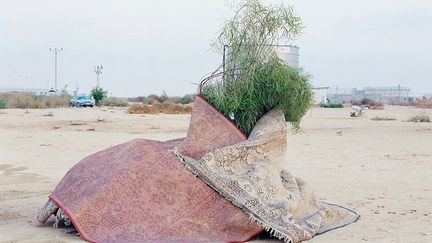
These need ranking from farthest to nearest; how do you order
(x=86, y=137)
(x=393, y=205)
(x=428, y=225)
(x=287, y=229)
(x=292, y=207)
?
(x=86, y=137), (x=393, y=205), (x=428, y=225), (x=292, y=207), (x=287, y=229)

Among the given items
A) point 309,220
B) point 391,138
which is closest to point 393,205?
point 309,220

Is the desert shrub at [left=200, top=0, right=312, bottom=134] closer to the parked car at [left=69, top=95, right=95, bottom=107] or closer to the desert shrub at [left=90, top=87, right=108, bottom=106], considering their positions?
the parked car at [left=69, top=95, right=95, bottom=107]

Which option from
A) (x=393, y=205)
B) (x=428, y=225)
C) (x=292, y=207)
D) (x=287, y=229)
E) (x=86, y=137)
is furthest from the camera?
(x=86, y=137)

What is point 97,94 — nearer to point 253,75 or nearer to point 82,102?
point 82,102

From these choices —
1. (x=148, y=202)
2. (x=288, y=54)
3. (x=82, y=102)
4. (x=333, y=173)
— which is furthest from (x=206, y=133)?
(x=82, y=102)

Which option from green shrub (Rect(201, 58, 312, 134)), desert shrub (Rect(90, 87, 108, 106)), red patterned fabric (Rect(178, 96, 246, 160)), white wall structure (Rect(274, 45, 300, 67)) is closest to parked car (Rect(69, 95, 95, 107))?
desert shrub (Rect(90, 87, 108, 106))

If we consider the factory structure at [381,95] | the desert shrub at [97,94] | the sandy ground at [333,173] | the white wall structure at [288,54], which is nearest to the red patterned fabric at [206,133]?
the white wall structure at [288,54]

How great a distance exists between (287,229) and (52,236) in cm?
243

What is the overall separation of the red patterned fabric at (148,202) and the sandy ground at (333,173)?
1.27 ft

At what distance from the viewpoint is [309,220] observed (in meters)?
7.29

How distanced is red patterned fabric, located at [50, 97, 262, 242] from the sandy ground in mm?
387

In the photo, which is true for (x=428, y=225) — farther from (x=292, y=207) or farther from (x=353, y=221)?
(x=292, y=207)

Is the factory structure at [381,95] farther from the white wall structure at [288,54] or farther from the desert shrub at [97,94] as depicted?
the white wall structure at [288,54]

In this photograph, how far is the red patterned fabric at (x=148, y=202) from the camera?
673 cm
